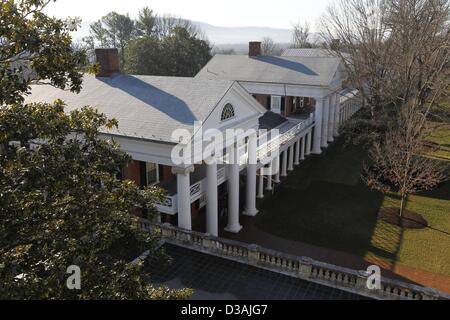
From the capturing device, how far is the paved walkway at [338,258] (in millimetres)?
19359

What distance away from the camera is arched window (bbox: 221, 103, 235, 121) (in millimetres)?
19828

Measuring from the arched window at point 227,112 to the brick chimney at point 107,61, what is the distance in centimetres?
847

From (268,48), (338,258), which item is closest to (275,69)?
(338,258)

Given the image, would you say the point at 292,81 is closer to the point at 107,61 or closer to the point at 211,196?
the point at 107,61

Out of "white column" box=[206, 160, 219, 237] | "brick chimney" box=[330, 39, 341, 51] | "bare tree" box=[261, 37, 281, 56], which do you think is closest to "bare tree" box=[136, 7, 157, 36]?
"bare tree" box=[261, 37, 281, 56]

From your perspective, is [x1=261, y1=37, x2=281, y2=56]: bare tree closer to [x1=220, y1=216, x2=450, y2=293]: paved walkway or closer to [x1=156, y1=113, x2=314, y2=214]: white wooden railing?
[x1=156, y1=113, x2=314, y2=214]: white wooden railing

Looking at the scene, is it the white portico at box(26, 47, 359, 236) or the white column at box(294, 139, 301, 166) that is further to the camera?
the white column at box(294, 139, 301, 166)

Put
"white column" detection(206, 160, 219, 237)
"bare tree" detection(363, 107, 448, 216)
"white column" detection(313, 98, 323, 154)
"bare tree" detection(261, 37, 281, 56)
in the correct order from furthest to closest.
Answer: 1. "bare tree" detection(261, 37, 281, 56)
2. "white column" detection(313, 98, 323, 154)
3. "bare tree" detection(363, 107, 448, 216)
4. "white column" detection(206, 160, 219, 237)

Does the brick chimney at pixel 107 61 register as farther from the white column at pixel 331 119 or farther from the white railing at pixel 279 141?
the white column at pixel 331 119

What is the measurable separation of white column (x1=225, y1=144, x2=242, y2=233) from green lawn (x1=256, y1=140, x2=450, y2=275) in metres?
2.00

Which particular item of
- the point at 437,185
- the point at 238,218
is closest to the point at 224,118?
the point at 238,218

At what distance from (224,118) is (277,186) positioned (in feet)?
42.6

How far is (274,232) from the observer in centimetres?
2411

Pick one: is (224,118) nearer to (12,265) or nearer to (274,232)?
(274,232)
